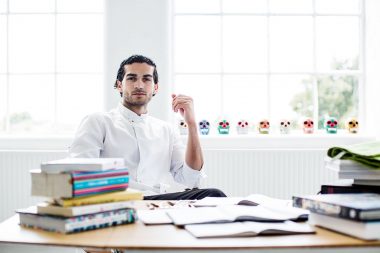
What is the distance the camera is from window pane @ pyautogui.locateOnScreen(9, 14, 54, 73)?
158 inches

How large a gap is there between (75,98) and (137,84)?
5.04 ft

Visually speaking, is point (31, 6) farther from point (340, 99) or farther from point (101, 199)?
point (101, 199)

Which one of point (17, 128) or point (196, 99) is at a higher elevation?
point (196, 99)

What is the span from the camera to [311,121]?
3916 millimetres

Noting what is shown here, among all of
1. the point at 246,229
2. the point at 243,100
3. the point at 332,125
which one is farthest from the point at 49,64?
the point at 246,229

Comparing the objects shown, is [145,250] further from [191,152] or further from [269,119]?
[269,119]

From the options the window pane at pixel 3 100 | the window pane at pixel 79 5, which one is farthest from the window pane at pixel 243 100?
the window pane at pixel 3 100

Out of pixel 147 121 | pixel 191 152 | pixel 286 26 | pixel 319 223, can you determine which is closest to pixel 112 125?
pixel 147 121

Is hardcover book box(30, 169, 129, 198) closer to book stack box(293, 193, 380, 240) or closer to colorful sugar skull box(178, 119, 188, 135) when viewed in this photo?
book stack box(293, 193, 380, 240)

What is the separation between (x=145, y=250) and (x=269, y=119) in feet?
10.2

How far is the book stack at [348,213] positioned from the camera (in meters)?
1.09

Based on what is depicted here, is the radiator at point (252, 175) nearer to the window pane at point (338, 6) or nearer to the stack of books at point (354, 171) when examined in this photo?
the window pane at point (338, 6)

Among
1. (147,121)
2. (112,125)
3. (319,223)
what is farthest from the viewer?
(147,121)

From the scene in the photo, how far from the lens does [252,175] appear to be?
362cm
